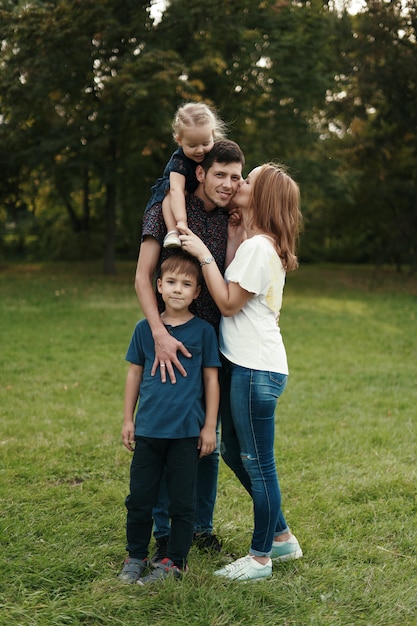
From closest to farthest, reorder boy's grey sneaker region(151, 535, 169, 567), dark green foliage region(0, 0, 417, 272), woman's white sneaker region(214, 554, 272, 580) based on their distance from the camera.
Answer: woman's white sneaker region(214, 554, 272, 580), boy's grey sneaker region(151, 535, 169, 567), dark green foliage region(0, 0, 417, 272)

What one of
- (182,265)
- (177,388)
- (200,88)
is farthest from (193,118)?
(200,88)

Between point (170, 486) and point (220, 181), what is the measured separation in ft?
4.45

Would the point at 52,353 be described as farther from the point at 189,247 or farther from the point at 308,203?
the point at 308,203

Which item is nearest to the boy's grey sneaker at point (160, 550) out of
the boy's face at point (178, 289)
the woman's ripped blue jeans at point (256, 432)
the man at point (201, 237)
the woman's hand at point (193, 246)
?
the man at point (201, 237)

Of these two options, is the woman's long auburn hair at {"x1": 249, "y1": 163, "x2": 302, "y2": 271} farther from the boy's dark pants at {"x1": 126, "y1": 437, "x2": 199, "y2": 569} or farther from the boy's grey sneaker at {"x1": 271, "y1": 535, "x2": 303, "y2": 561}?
the boy's grey sneaker at {"x1": 271, "y1": 535, "x2": 303, "y2": 561}

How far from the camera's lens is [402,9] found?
18328mm

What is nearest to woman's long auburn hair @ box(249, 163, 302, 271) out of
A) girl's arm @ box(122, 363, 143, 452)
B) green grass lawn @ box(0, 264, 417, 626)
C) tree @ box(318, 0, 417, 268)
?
girl's arm @ box(122, 363, 143, 452)

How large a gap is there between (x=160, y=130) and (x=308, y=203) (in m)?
6.63

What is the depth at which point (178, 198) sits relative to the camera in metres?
2.94

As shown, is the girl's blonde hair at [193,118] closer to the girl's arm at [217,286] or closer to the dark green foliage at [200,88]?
the girl's arm at [217,286]

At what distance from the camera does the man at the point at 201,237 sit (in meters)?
2.93

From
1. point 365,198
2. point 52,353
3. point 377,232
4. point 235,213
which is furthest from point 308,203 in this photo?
point 235,213

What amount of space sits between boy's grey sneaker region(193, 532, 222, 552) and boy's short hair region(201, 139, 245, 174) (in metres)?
1.78

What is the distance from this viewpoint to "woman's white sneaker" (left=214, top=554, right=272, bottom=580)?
3.01 metres
